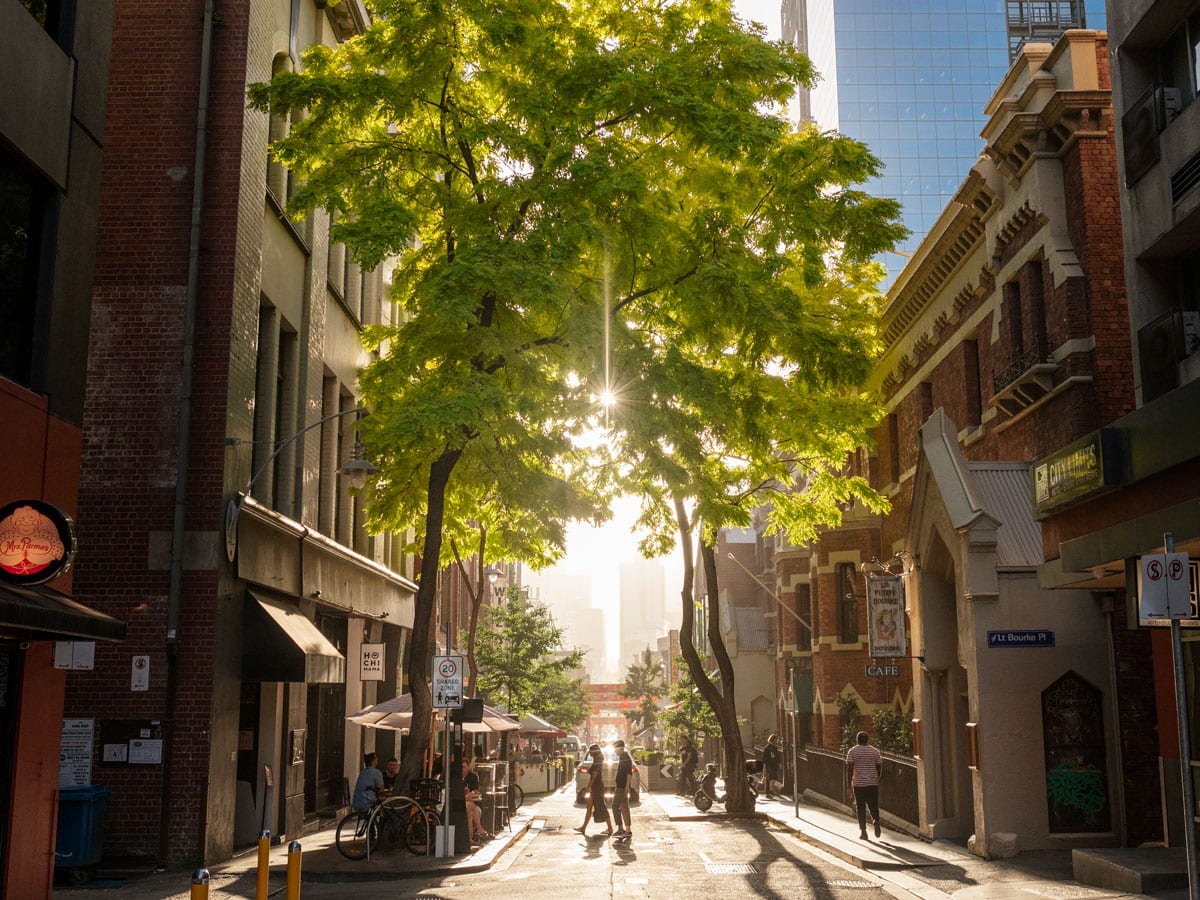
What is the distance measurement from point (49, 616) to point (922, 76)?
109156mm

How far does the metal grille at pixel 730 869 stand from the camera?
16.7 m

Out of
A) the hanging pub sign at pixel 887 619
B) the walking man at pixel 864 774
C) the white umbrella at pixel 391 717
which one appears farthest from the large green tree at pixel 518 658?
the walking man at pixel 864 774

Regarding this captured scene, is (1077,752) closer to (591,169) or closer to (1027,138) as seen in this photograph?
(1027,138)

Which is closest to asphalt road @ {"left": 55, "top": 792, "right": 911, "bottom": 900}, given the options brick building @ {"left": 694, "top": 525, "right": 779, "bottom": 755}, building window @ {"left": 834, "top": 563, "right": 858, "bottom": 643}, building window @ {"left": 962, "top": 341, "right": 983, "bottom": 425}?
building window @ {"left": 962, "top": 341, "right": 983, "bottom": 425}

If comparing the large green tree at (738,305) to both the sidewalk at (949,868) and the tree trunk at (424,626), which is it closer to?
the tree trunk at (424,626)

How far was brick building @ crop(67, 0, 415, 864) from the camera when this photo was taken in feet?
58.5

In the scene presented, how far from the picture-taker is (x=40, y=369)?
12531mm

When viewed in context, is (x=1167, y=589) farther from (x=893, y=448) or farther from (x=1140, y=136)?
(x=893, y=448)

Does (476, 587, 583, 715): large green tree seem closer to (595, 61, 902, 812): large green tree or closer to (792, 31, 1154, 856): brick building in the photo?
(792, 31, 1154, 856): brick building

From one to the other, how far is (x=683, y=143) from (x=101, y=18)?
862 centimetres

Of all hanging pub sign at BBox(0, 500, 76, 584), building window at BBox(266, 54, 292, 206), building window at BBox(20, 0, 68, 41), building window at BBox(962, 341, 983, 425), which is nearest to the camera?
hanging pub sign at BBox(0, 500, 76, 584)

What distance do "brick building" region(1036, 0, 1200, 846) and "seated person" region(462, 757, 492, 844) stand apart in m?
10.1

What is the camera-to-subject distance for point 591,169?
55.8 ft

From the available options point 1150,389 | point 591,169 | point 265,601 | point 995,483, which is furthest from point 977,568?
point 265,601
